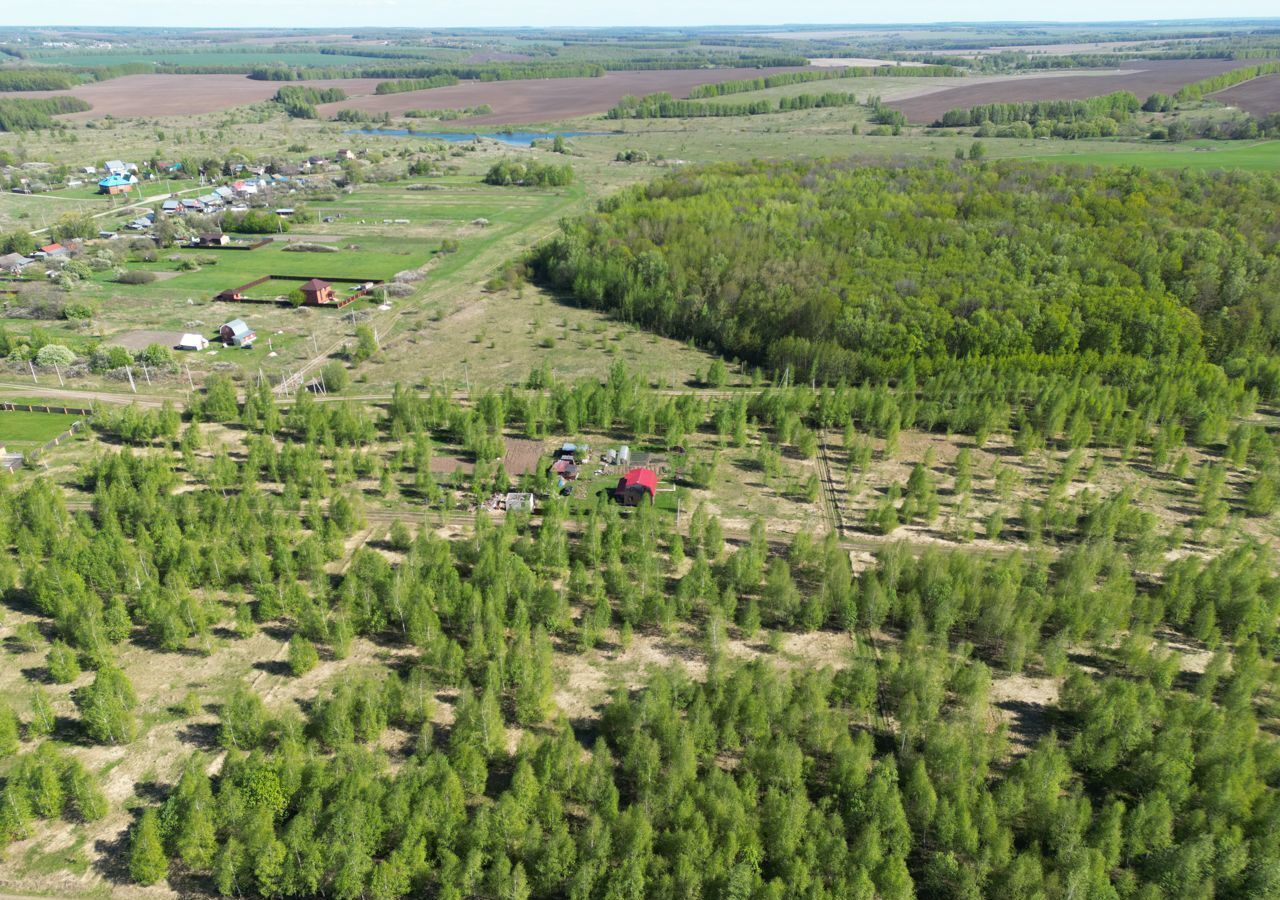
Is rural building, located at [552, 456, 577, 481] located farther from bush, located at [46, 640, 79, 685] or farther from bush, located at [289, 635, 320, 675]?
bush, located at [46, 640, 79, 685]

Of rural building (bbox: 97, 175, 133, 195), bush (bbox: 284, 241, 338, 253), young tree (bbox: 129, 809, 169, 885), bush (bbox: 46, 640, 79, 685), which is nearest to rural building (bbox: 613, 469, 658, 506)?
bush (bbox: 46, 640, 79, 685)

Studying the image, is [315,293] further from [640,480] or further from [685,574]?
[685,574]

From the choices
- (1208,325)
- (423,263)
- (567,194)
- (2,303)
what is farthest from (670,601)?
(567,194)

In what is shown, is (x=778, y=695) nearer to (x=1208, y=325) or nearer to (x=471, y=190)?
(x=1208, y=325)

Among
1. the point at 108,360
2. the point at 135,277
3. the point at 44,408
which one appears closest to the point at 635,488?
the point at 44,408

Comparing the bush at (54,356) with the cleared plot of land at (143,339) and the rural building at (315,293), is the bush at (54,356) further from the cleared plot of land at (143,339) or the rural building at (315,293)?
the rural building at (315,293)

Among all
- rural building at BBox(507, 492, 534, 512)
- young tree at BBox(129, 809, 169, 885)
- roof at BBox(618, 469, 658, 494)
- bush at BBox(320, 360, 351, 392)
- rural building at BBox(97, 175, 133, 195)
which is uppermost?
A: rural building at BBox(97, 175, 133, 195)

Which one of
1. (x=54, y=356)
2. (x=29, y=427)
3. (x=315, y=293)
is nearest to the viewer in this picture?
(x=29, y=427)

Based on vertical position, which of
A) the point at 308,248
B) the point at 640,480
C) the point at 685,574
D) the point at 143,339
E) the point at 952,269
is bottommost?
the point at 685,574
